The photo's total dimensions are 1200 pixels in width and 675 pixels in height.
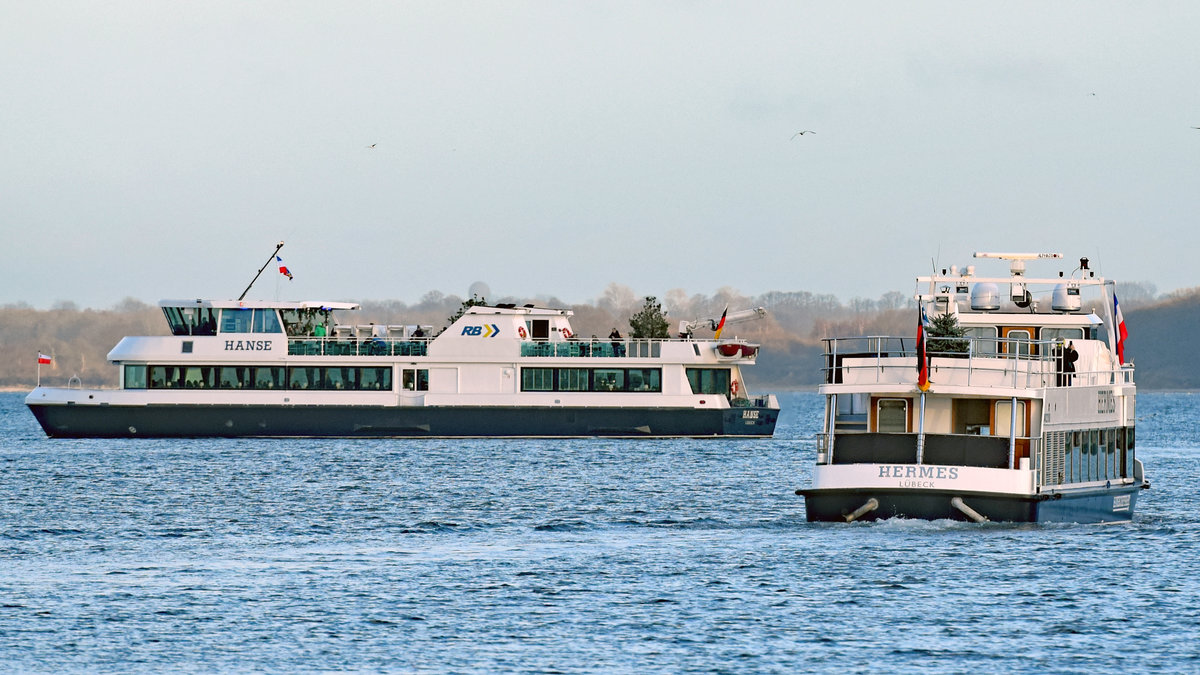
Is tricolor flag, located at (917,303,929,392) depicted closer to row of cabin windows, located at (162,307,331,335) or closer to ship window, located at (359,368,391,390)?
ship window, located at (359,368,391,390)

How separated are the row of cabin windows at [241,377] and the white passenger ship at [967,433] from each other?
42199mm

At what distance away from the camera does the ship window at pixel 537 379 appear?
76.6 meters

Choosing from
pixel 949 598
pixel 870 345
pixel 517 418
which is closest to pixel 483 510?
pixel 870 345

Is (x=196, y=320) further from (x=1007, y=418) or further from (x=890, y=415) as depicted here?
(x=1007, y=418)

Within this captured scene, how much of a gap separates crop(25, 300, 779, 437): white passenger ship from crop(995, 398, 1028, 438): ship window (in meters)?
41.1

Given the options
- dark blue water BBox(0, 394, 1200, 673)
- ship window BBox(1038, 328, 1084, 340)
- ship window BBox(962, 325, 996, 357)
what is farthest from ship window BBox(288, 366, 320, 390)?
ship window BBox(1038, 328, 1084, 340)

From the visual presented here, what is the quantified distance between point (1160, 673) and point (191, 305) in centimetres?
6006

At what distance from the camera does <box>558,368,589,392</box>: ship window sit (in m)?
76.6

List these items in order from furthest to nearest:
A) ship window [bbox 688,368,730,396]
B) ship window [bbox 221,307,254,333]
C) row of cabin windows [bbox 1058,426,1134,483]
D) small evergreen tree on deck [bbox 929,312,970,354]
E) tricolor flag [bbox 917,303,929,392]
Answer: ship window [bbox 688,368,730,396]
ship window [bbox 221,307,254,333]
small evergreen tree on deck [bbox 929,312,970,354]
row of cabin windows [bbox 1058,426,1134,483]
tricolor flag [bbox 917,303,929,392]

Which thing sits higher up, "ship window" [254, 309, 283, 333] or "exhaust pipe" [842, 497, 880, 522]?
"ship window" [254, 309, 283, 333]

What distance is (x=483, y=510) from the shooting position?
44156mm

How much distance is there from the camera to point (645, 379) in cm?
7681

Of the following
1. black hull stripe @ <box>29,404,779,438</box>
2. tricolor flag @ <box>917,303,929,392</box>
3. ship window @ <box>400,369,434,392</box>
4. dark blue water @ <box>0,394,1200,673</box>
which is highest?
tricolor flag @ <box>917,303,929,392</box>

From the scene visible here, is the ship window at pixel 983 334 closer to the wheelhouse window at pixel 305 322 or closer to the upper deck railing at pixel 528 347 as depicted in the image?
the upper deck railing at pixel 528 347
